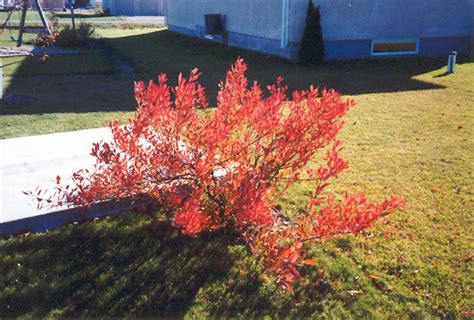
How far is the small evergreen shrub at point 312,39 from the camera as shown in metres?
14.1

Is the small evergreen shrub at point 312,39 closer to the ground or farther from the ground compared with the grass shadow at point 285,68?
farther from the ground

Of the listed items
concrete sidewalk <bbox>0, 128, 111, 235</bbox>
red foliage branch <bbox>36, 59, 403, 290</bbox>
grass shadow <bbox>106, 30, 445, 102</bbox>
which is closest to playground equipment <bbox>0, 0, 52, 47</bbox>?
concrete sidewalk <bbox>0, 128, 111, 235</bbox>

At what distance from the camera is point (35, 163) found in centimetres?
523

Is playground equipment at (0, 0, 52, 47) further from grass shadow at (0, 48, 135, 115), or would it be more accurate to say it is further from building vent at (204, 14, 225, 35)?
building vent at (204, 14, 225, 35)

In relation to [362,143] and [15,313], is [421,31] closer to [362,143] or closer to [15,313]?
[362,143]

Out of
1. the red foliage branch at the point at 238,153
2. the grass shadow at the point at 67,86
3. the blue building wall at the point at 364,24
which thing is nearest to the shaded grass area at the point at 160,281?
the red foliage branch at the point at 238,153

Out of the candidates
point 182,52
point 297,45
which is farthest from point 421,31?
point 182,52

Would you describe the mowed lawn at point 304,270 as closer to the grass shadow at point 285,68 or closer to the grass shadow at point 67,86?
the grass shadow at point 67,86

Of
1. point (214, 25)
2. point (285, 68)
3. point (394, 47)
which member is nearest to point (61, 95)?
point (285, 68)

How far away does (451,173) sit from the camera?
18.3 feet

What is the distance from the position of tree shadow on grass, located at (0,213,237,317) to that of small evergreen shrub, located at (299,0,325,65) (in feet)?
36.6

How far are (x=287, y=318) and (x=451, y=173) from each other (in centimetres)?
357

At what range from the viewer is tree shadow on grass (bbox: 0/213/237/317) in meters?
3.14

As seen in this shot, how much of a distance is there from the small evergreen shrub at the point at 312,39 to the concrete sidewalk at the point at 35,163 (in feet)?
29.9
